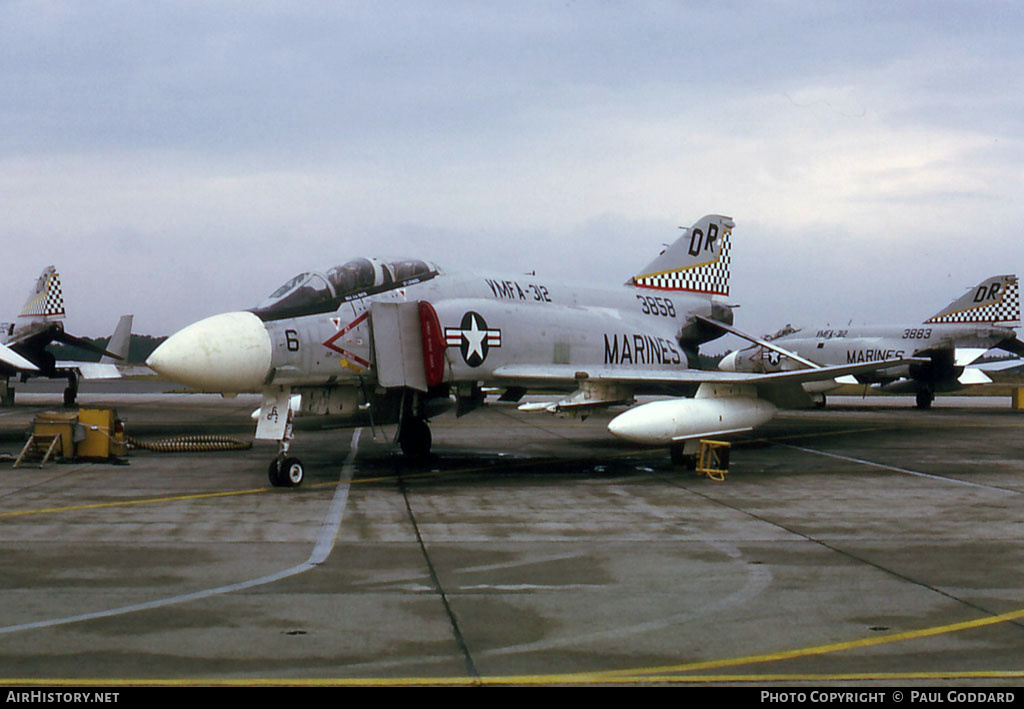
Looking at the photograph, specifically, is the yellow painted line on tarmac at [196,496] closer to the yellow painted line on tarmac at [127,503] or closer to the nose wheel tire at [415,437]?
the yellow painted line on tarmac at [127,503]

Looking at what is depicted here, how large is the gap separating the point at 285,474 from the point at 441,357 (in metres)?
2.56

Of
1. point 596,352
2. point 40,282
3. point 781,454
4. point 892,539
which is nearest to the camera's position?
point 892,539

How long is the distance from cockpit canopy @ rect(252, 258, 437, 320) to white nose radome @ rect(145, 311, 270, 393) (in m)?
0.51

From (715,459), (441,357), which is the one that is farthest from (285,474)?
(715,459)

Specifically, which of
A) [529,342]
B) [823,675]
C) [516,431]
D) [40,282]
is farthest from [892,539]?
[40,282]

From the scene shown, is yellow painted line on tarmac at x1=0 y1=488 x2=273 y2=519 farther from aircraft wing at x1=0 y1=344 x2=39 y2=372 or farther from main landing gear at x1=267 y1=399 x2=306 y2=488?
aircraft wing at x1=0 y1=344 x2=39 y2=372

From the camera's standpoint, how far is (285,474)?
11969mm

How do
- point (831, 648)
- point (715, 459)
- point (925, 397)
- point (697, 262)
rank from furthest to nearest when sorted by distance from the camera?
point (925, 397) < point (697, 262) < point (715, 459) < point (831, 648)

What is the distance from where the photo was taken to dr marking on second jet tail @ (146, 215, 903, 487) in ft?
38.3

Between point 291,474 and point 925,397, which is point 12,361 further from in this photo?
point 925,397

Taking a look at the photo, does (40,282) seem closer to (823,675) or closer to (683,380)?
(683,380)

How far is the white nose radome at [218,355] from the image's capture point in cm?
1102
